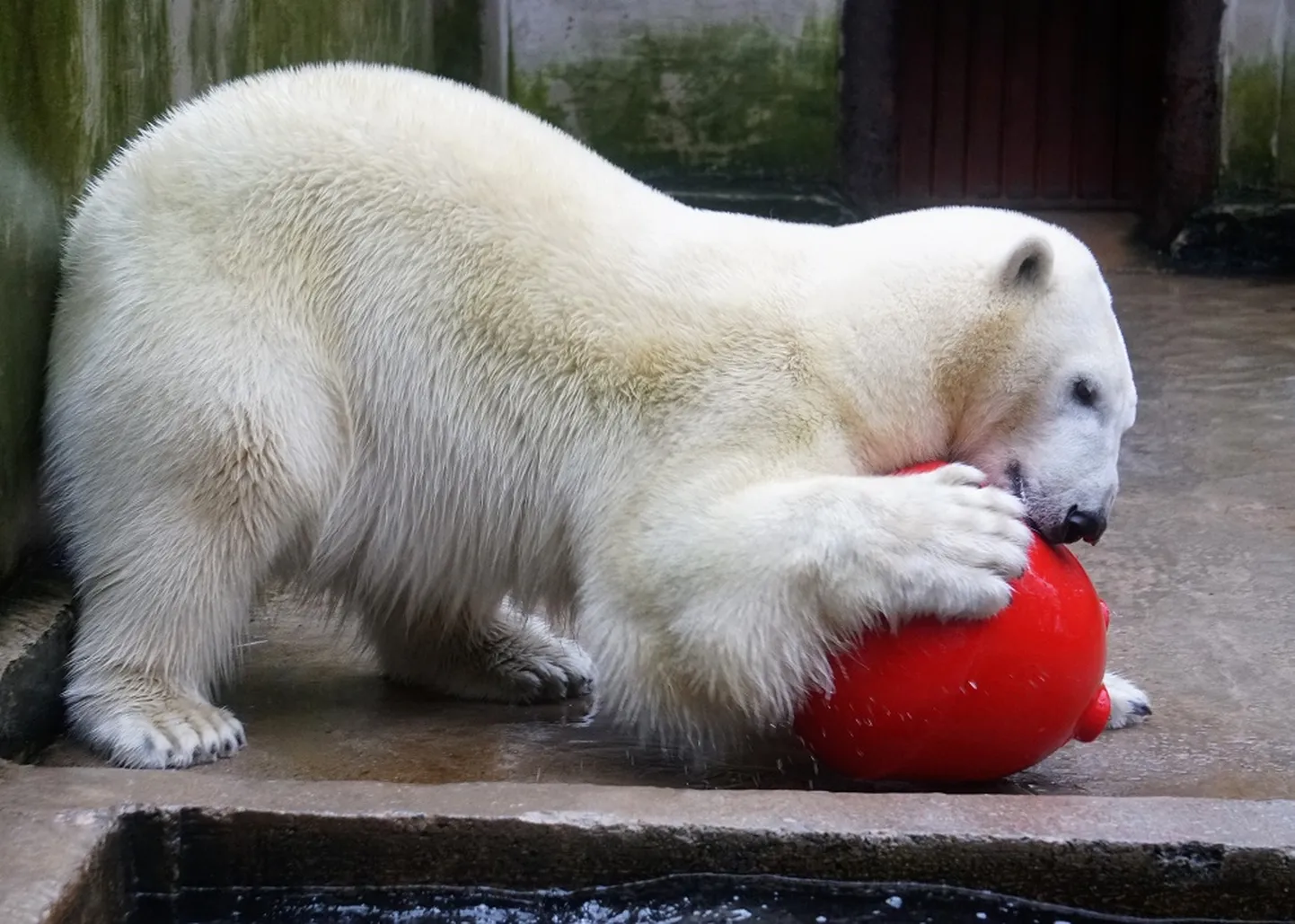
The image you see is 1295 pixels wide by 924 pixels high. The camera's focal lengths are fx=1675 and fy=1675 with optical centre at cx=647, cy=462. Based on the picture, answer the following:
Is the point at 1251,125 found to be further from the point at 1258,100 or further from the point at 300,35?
the point at 300,35

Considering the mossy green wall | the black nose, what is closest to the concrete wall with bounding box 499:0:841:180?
the mossy green wall

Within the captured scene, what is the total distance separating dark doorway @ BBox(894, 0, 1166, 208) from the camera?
27.0 ft

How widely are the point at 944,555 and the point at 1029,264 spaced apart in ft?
1.96

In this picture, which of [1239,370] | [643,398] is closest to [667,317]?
[643,398]

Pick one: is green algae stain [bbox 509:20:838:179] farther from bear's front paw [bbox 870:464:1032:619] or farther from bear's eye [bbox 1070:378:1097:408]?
bear's front paw [bbox 870:464:1032:619]

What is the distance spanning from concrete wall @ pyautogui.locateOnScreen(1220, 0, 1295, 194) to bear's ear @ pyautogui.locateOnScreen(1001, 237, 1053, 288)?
535 cm

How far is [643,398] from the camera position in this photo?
2662 millimetres

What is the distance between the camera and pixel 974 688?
239 centimetres

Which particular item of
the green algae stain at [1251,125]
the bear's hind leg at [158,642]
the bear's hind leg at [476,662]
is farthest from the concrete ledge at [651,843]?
the green algae stain at [1251,125]

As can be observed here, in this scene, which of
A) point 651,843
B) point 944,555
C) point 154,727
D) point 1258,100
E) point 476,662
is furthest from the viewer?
point 1258,100

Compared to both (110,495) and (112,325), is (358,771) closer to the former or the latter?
(110,495)

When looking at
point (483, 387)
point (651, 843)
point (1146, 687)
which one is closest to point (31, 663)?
point (483, 387)

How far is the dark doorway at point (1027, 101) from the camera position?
8227mm

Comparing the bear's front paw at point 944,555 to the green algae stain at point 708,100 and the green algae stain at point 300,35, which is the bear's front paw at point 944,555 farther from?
the green algae stain at point 708,100
